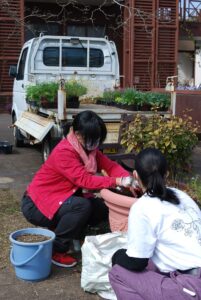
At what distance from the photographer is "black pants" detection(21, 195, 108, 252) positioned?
12.3 feet

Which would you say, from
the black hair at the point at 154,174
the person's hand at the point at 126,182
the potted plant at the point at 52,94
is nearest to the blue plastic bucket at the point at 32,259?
the person's hand at the point at 126,182

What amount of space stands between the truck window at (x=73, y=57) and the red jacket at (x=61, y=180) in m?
5.23

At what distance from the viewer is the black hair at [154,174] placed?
100 inches

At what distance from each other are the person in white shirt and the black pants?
1.19m

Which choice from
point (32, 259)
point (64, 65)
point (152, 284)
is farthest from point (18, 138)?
point (152, 284)

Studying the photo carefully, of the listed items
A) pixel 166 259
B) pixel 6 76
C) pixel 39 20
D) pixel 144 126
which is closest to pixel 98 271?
pixel 166 259

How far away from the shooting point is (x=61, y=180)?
384 centimetres

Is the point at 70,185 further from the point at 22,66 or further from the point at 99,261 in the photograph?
the point at 22,66

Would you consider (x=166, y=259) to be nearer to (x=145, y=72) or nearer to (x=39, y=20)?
(x=145, y=72)

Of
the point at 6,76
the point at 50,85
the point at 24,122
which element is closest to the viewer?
the point at 50,85

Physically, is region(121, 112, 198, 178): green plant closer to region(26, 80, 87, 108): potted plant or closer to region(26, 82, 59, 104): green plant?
region(26, 80, 87, 108): potted plant

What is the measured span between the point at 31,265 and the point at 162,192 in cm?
141

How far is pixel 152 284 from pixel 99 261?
851 mm

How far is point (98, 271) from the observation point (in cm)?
335
